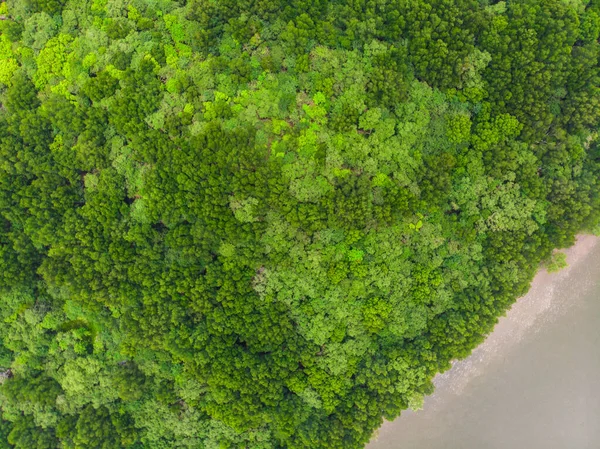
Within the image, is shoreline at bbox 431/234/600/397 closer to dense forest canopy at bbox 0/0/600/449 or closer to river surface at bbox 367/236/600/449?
river surface at bbox 367/236/600/449

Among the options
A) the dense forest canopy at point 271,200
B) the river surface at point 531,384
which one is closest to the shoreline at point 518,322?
the river surface at point 531,384

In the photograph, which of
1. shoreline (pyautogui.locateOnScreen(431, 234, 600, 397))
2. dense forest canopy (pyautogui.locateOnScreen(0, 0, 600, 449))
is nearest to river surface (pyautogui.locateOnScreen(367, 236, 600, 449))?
shoreline (pyautogui.locateOnScreen(431, 234, 600, 397))

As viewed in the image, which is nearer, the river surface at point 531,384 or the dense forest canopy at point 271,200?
the dense forest canopy at point 271,200

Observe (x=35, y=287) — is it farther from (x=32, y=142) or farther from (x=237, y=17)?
(x=237, y=17)

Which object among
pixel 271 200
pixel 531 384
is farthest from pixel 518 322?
pixel 271 200

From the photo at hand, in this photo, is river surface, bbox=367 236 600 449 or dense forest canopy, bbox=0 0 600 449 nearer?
dense forest canopy, bbox=0 0 600 449

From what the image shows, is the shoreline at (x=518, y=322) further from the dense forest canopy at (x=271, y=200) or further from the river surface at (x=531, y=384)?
→ the dense forest canopy at (x=271, y=200)

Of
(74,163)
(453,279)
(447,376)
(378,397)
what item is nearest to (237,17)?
(74,163)
